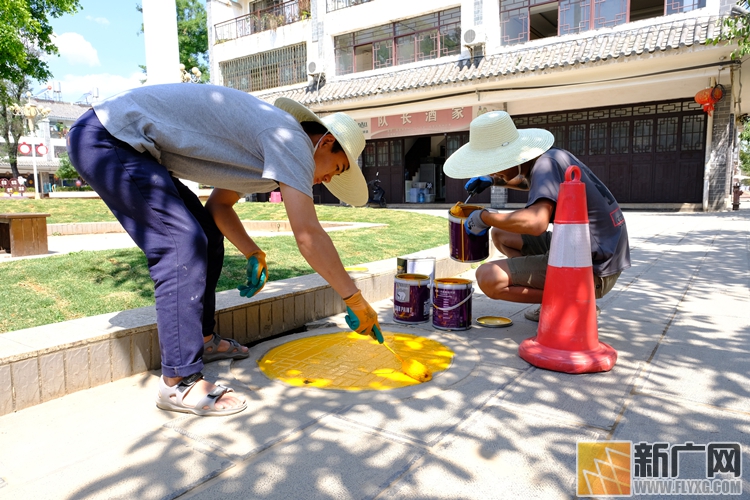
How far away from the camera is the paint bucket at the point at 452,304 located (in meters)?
2.96

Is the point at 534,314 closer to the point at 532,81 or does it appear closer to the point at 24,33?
the point at 532,81

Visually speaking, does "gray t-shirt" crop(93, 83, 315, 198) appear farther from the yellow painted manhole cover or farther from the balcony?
the balcony

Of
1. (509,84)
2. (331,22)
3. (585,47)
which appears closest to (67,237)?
(509,84)

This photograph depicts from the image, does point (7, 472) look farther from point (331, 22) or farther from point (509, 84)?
point (331, 22)

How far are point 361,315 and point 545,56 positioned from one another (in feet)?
39.7

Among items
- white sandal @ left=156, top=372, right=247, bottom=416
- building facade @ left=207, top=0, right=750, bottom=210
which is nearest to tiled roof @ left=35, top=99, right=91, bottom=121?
building facade @ left=207, top=0, right=750, bottom=210

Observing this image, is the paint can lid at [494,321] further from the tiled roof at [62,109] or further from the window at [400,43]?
the tiled roof at [62,109]

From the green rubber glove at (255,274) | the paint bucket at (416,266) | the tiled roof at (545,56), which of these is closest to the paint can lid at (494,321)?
the paint bucket at (416,266)

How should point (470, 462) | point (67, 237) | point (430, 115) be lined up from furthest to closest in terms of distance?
point (430, 115)
point (67, 237)
point (470, 462)

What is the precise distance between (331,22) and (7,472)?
1785 cm

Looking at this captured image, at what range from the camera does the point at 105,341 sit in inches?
86.4

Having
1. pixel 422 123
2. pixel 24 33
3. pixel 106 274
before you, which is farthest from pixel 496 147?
pixel 24 33

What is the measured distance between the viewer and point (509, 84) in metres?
12.9

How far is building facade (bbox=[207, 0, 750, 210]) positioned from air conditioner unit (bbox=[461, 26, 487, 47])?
0.03 m
